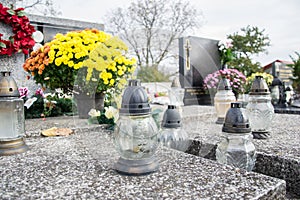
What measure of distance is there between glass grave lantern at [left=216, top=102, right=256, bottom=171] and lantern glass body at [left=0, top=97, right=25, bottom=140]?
1.00 meters

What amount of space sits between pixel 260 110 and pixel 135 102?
0.90 meters

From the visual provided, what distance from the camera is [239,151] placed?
93 cm

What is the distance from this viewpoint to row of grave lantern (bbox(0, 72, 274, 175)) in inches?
30.9

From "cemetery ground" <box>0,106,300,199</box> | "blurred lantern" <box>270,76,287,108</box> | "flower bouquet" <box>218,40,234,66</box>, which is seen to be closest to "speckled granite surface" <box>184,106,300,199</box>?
"cemetery ground" <box>0,106,300,199</box>

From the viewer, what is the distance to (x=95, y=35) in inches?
78.2

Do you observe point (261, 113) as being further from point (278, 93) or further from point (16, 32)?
point (278, 93)

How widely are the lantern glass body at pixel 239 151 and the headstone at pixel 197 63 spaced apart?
222 inches

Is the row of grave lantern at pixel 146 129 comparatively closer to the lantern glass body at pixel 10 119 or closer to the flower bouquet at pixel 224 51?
the lantern glass body at pixel 10 119

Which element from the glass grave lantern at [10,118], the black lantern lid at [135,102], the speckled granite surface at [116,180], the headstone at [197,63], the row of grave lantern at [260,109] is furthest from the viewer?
the headstone at [197,63]

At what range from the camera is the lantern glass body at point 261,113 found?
1.35 meters

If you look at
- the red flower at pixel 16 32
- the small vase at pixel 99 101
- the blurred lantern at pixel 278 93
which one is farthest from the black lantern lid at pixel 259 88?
the blurred lantern at pixel 278 93

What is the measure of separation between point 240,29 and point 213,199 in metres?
14.4

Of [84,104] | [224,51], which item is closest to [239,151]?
[84,104]

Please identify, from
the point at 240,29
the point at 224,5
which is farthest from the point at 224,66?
the point at 240,29
